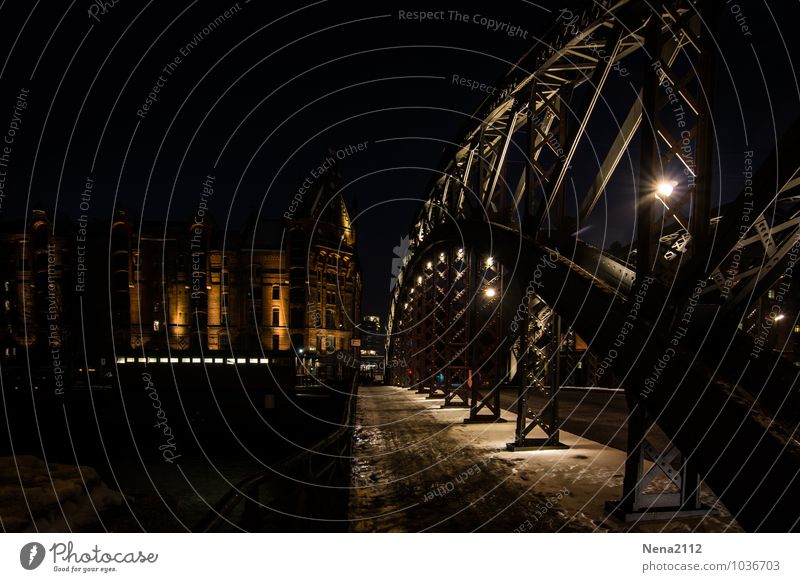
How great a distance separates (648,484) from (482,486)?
2.82 meters

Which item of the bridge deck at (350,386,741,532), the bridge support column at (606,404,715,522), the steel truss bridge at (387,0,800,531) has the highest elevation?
the steel truss bridge at (387,0,800,531)

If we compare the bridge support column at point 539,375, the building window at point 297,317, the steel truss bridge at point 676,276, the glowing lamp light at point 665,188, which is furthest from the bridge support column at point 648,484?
the building window at point 297,317

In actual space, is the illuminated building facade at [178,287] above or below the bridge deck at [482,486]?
above

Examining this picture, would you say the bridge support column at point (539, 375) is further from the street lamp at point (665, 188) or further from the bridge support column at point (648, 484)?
the street lamp at point (665, 188)

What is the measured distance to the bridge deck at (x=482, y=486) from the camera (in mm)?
6547

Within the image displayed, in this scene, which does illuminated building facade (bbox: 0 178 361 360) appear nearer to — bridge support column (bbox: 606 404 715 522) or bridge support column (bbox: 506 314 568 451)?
bridge support column (bbox: 506 314 568 451)

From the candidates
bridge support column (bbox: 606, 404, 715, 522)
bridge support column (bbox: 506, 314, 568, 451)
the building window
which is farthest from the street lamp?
the building window

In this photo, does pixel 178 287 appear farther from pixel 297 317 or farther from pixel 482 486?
pixel 482 486

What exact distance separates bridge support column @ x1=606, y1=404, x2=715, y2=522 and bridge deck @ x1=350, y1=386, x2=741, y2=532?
16 cm

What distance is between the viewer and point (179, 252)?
61531mm

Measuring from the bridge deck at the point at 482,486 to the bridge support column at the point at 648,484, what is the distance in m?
0.16

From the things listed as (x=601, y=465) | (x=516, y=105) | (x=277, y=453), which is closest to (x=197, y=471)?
(x=277, y=453)

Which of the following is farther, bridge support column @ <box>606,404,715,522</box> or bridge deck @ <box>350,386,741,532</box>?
bridge deck @ <box>350,386,741,532</box>

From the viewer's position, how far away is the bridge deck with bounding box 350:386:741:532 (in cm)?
655
